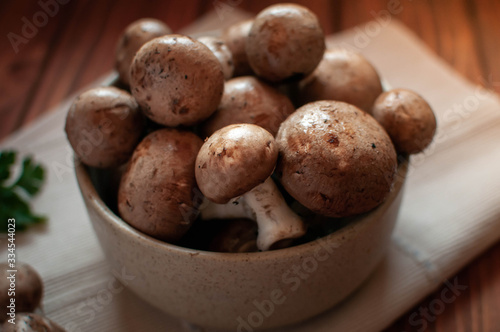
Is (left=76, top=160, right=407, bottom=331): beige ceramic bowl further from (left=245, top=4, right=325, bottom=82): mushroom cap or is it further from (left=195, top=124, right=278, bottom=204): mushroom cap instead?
(left=245, top=4, right=325, bottom=82): mushroom cap

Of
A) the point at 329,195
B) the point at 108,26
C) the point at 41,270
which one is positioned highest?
the point at 329,195

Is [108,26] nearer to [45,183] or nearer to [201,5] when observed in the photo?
[201,5]

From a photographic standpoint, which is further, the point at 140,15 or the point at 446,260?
the point at 140,15

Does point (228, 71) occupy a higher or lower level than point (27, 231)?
higher

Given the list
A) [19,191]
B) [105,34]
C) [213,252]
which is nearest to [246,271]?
[213,252]

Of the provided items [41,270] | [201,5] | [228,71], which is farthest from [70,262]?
[201,5]

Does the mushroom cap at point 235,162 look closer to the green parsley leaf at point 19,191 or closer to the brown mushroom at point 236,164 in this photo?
the brown mushroom at point 236,164

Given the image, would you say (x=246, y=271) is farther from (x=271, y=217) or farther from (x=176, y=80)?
(x=176, y=80)

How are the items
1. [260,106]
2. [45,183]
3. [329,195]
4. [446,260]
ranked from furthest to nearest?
1. [45,183]
2. [446,260]
3. [260,106]
4. [329,195]

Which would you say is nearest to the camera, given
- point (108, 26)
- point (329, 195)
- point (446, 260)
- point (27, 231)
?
point (329, 195)
